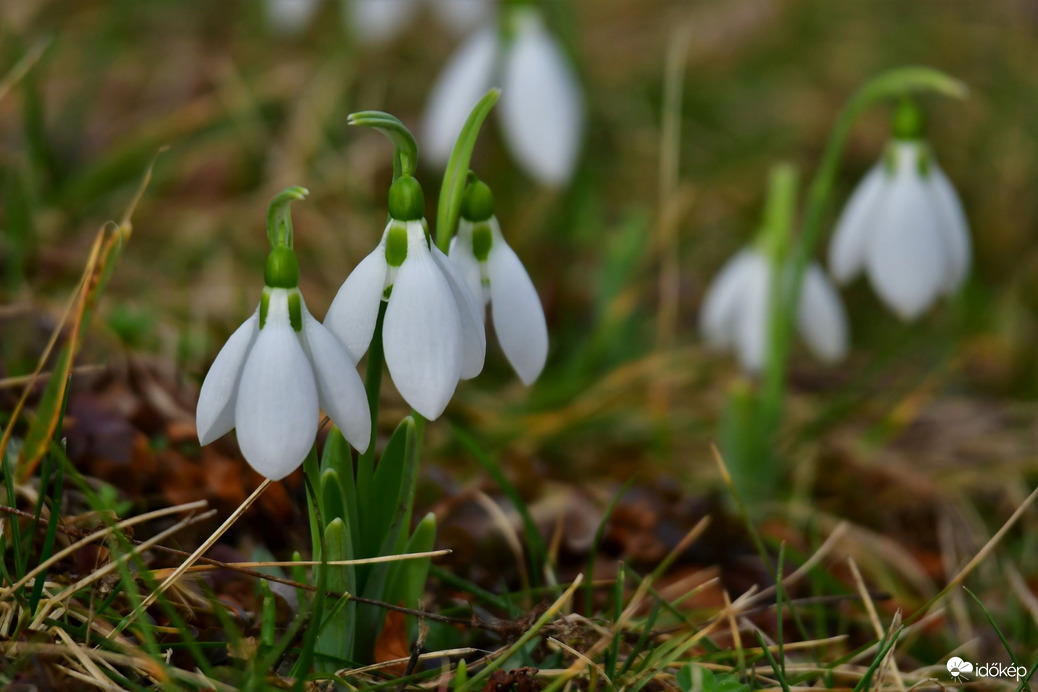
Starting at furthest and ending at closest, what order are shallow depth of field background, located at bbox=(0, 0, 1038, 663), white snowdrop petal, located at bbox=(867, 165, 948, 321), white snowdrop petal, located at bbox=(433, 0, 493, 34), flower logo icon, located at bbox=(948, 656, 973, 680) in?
white snowdrop petal, located at bbox=(433, 0, 493, 34) → white snowdrop petal, located at bbox=(867, 165, 948, 321) → shallow depth of field background, located at bbox=(0, 0, 1038, 663) → flower logo icon, located at bbox=(948, 656, 973, 680)

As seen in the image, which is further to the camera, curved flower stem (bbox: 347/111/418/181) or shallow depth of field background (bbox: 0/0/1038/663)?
shallow depth of field background (bbox: 0/0/1038/663)

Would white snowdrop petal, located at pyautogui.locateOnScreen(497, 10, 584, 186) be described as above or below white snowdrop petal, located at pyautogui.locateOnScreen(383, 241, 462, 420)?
above

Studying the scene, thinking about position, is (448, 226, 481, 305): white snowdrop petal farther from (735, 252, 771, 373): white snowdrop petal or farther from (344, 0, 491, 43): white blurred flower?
(344, 0, 491, 43): white blurred flower

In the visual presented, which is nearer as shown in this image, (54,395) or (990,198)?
(54,395)

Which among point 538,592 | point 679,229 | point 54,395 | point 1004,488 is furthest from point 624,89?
point 54,395

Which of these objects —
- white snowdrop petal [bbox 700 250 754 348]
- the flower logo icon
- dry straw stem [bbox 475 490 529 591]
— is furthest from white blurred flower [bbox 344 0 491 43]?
the flower logo icon

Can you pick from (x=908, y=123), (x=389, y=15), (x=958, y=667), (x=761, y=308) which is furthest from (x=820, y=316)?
(x=389, y=15)

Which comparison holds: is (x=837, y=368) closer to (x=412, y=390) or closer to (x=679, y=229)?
(x=679, y=229)
